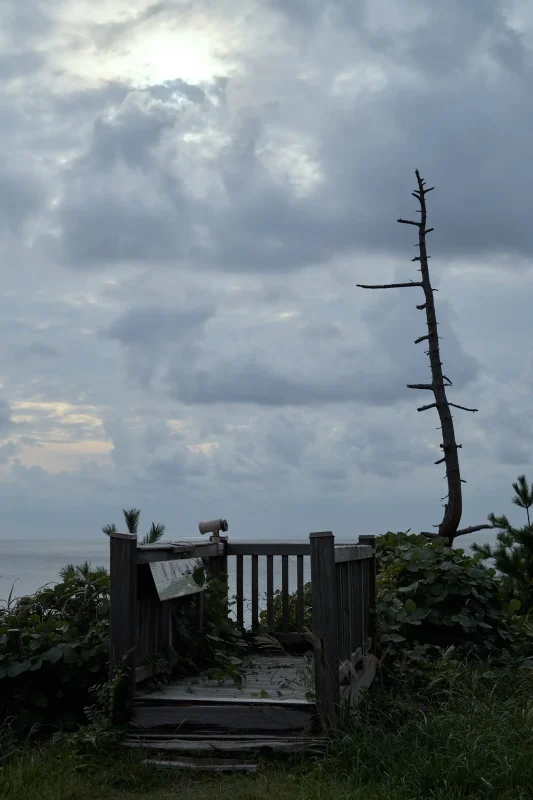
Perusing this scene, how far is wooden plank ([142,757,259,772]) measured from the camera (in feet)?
16.9

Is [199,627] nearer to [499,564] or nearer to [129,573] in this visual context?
[129,573]

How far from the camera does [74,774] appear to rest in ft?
16.3

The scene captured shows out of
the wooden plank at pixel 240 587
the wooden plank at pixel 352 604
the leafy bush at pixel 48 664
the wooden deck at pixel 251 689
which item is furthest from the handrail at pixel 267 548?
the leafy bush at pixel 48 664

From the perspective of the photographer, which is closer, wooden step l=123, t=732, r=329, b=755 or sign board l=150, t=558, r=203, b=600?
wooden step l=123, t=732, r=329, b=755

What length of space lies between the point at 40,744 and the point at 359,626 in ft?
8.02

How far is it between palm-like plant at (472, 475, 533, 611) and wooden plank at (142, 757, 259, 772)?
14.4 feet

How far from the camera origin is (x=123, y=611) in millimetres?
5504

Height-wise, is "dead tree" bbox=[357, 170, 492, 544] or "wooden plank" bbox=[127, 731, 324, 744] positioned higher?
"dead tree" bbox=[357, 170, 492, 544]

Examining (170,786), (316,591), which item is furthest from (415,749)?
(170,786)

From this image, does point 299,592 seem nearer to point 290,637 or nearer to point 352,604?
point 290,637

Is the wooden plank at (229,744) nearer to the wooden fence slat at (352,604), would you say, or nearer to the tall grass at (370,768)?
the tall grass at (370,768)

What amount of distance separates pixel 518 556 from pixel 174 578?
4.35 metres

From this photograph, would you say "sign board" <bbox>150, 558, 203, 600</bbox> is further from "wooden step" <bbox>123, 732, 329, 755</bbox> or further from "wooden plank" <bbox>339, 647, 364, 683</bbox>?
"wooden plank" <bbox>339, 647, 364, 683</bbox>

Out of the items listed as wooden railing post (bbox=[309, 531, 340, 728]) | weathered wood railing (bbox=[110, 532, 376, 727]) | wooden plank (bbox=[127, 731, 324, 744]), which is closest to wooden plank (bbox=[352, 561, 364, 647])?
weathered wood railing (bbox=[110, 532, 376, 727])
